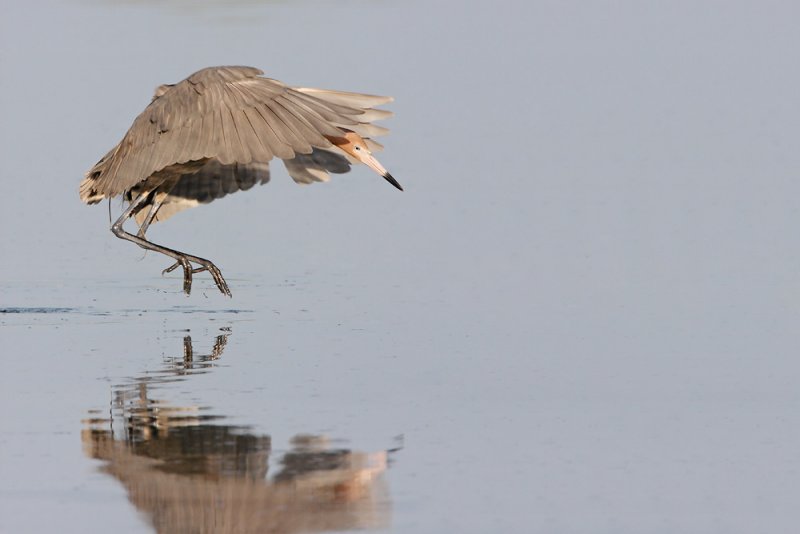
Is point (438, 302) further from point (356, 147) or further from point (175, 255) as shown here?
point (175, 255)

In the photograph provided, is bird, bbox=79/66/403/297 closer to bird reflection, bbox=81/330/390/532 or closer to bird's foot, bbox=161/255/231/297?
bird's foot, bbox=161/255/231/297

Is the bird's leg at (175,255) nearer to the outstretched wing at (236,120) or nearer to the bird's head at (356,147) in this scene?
the outstretched wing at (236,120)

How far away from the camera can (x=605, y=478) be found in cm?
682

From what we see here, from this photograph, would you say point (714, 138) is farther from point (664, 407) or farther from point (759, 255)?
point (664, 407)

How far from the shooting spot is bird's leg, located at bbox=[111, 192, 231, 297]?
10609 millimetres

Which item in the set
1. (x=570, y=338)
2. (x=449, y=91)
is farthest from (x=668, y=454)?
(x=449, y=91)

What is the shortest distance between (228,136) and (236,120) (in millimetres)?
107

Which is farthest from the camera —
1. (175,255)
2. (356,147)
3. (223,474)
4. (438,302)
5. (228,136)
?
(175,255)

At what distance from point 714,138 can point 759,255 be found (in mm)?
4165

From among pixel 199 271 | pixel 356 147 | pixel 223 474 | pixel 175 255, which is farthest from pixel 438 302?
pixel 223 474

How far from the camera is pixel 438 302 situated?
10562 mm

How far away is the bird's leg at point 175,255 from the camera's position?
10.6 metres

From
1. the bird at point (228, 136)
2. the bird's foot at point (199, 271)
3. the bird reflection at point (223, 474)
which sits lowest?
the bird reflection at point (223, 474)

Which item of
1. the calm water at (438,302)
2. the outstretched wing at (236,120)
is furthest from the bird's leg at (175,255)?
the outstretched wing at (236,120)
